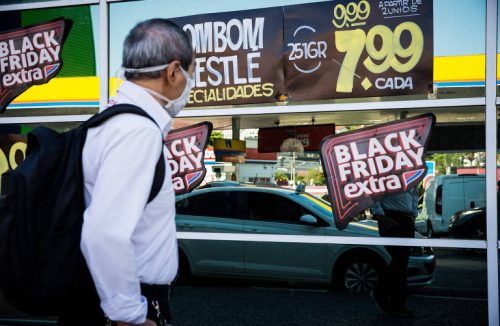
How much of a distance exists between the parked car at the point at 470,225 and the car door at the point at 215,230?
5.46ft

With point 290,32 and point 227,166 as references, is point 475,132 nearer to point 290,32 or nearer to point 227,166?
point 290,32

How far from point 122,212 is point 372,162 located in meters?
3.02

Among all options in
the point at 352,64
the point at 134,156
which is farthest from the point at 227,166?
the point at 134,156

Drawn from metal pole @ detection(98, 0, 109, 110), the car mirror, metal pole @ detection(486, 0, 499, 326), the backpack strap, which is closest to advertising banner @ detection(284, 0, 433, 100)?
metal pole @ detection(486, 0, 499, 326)

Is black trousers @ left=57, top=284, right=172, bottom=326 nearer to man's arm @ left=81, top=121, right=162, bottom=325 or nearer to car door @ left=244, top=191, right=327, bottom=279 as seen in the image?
man's arm @ left=81, top=121, right=162, bottom=325

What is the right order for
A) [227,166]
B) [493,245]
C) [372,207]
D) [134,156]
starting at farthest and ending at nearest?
[227,166] → [372,207] → [493,245] → [134,156]

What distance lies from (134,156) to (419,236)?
10.0ft

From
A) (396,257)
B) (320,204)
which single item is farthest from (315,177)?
(396,257)

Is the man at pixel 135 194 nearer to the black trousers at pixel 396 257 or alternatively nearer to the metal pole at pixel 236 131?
the metal pole at pixel 236 131

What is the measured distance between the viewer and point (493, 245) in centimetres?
384

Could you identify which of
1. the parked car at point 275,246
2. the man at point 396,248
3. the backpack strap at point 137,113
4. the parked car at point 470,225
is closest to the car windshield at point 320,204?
the parked car at point 275,246

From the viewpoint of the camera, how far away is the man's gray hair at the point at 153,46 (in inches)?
65.4

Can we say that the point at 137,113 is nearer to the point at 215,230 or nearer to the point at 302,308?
the point at 215,230

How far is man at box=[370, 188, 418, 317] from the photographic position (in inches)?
159
